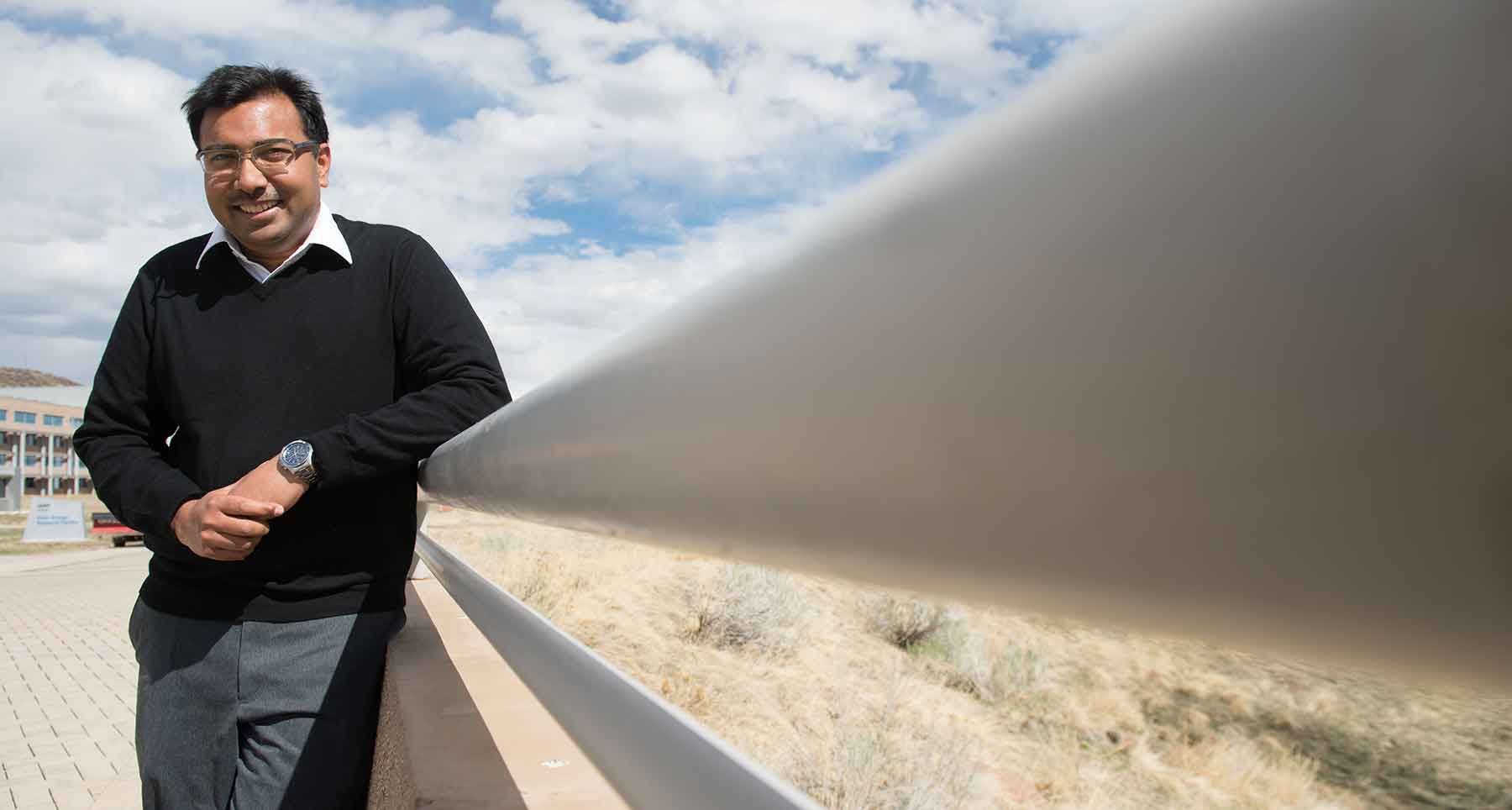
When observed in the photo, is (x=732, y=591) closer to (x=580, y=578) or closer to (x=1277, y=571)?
(x=580, y=578)

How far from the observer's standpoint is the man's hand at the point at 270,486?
1.68 m

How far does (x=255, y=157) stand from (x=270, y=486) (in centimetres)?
69

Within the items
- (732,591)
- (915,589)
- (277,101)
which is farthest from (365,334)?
(732,591)

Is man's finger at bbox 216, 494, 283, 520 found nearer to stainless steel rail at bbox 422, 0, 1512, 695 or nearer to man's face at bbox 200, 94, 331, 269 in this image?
man's face at bbox 200, 94, 331, 269

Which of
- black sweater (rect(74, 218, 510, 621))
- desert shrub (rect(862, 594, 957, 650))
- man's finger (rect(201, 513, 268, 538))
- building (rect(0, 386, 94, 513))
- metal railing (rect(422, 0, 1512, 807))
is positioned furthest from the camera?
building (rect(0, 386, 94, 513))

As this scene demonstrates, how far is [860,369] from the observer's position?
0.25m

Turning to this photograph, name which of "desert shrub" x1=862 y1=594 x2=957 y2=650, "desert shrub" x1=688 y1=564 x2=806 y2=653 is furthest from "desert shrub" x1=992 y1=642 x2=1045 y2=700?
"desert shrub" x1=688 y1=564 x2=806 y2=653

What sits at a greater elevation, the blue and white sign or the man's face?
the man's face

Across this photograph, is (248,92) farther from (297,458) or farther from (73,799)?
(73,799)

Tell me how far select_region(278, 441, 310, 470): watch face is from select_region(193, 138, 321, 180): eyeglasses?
0.61 metres

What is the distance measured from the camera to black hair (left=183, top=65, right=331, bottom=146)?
195 cm

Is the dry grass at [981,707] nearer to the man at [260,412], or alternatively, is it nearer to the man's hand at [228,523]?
the man at [260,412]

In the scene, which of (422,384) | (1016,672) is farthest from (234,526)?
(1016,672)

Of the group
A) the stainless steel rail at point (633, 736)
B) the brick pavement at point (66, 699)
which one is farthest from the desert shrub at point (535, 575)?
the stainless steel rail at point (633, 736)
